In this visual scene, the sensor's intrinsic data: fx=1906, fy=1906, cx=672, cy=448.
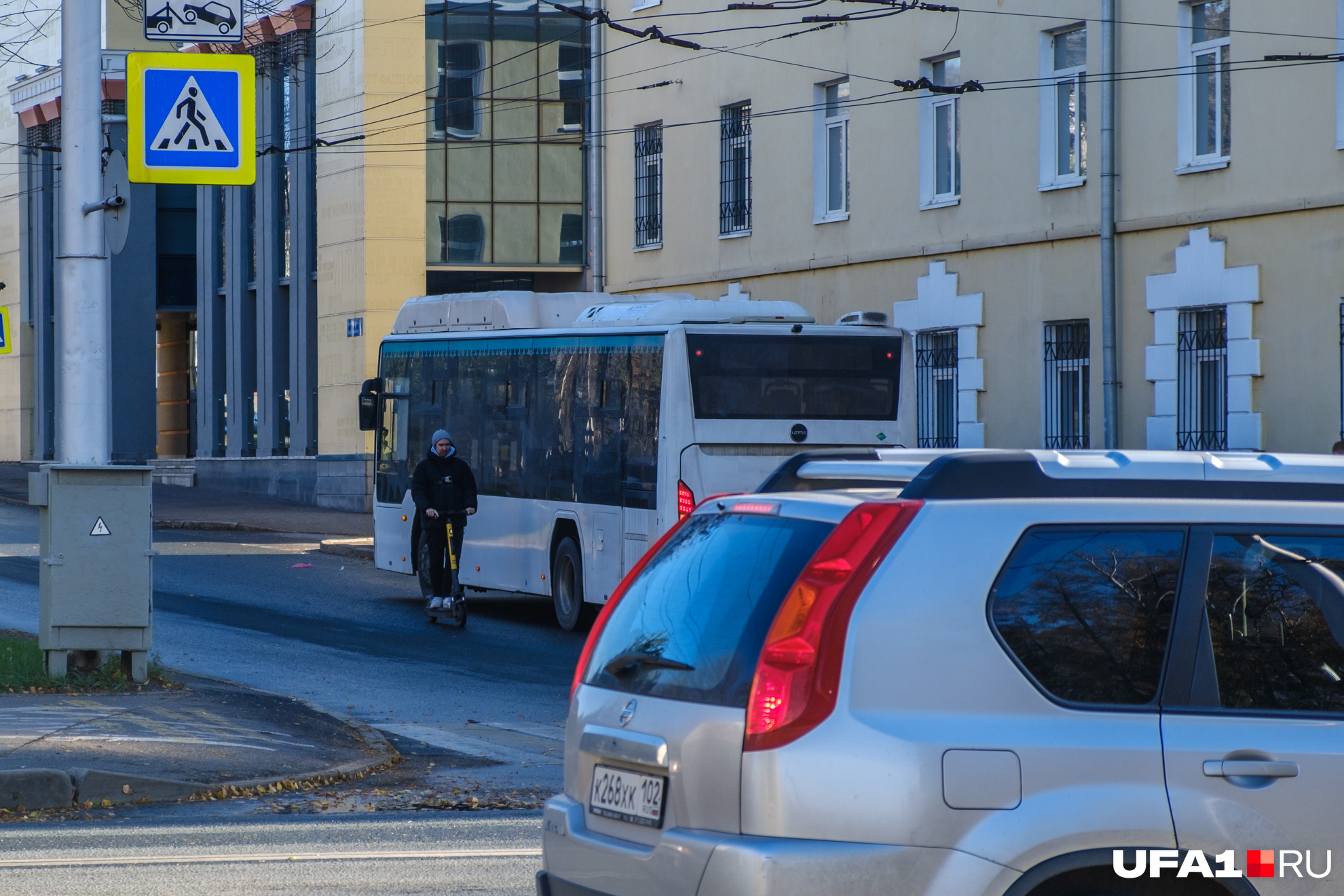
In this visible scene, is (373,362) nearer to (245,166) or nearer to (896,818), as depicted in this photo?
(245,166)

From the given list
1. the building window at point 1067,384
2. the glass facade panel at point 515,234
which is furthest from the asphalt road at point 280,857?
the glass facade panel at point 515,234

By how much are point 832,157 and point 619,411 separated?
1026 cm

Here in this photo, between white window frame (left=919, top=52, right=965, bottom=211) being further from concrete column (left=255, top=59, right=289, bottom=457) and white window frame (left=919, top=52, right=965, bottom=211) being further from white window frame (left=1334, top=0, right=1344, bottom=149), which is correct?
concrete column (left=255, top=59, right=289, bottom=457)

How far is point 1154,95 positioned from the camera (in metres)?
20.6

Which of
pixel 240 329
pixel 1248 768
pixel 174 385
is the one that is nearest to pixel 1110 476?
pixel 1248 768

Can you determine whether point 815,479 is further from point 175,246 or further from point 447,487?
point 175,246

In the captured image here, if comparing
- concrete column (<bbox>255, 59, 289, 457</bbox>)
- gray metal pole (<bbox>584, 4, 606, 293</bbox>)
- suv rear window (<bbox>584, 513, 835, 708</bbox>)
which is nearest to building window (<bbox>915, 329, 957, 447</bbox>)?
gray metal pole (<bbox>584, 4, 606, 293</bbox>)

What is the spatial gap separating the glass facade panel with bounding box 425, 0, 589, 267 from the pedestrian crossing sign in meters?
21.8

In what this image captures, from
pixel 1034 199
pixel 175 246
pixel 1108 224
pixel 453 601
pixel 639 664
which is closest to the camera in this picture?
pixel 639 664

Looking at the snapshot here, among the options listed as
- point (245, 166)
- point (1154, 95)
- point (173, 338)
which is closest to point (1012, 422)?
point (1154, 95)

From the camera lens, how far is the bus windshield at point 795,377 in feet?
54.1

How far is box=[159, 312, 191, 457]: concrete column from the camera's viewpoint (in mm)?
46906

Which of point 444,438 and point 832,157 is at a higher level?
point 832,157

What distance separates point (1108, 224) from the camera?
830 inches
